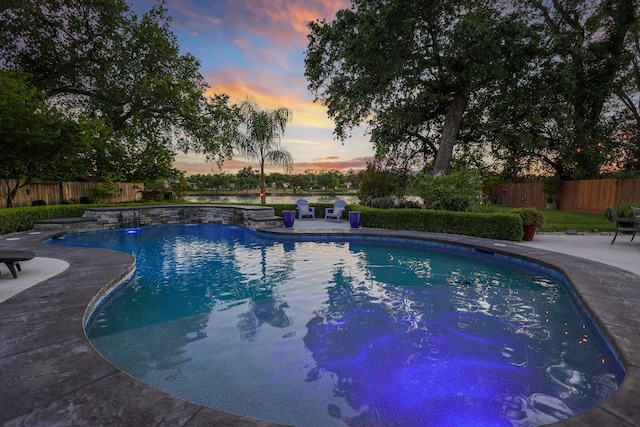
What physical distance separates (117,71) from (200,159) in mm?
6920

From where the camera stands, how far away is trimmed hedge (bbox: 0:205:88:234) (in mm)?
10602

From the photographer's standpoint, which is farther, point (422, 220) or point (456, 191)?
point (456, 191)

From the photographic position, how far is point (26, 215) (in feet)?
37.9

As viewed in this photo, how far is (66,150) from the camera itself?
13.7 metres

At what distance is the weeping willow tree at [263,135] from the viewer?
18.6 m

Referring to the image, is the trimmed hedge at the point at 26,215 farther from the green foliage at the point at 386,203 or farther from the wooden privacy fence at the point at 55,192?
the green foliage at the point at 386,203

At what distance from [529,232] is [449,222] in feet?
7.46

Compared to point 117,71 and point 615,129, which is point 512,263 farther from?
point 117,71

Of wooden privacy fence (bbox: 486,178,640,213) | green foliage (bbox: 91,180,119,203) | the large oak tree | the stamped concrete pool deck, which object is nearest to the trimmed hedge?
green foliage (bbox: 91,180,119,203)

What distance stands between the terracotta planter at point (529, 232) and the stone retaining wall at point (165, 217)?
884 cm

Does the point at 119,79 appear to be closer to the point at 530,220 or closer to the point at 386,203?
the point at 386,203

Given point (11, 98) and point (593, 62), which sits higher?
point (593, 62)

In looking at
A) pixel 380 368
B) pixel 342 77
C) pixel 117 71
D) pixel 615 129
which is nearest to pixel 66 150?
pixel 117 71

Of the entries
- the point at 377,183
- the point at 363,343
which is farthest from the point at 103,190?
the point at 363,343
